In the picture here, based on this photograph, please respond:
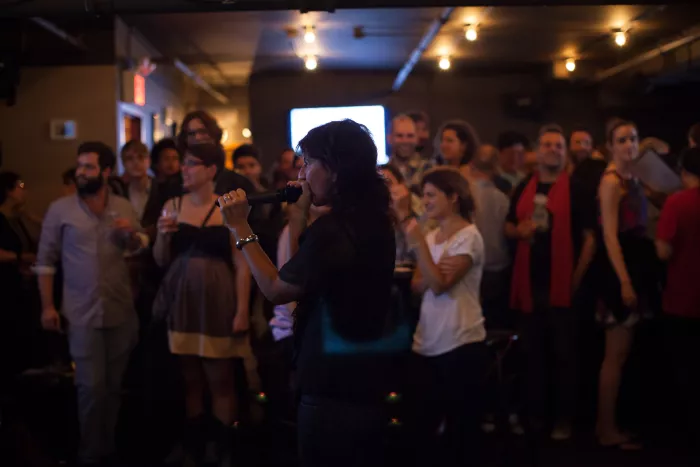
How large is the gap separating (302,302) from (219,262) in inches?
67.5

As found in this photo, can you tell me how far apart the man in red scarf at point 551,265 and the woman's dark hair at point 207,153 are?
1766 mm

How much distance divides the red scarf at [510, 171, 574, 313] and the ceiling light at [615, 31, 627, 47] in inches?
206

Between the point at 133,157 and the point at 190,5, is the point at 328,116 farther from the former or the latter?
the point at 190,5

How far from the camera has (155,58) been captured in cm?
969

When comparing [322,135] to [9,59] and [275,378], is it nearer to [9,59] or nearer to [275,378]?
[275,378]

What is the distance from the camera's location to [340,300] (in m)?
2.24

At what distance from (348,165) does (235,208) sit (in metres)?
0.34

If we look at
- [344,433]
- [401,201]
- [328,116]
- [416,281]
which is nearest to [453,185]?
[401,201]

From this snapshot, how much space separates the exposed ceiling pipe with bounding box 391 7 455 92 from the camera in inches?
309

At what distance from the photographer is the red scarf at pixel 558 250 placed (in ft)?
15.2

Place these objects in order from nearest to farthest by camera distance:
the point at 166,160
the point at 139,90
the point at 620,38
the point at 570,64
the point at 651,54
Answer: the point at 166,160 < the point at 139,90 < the point at 620,38 < the point at 651,54 < the point at 570,64

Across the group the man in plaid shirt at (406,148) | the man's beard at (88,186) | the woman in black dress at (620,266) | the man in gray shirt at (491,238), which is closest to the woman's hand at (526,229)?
the man in gray shirt at (491,238)

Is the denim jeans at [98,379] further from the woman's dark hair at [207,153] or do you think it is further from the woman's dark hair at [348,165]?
the woman's dark hair at [348,165]

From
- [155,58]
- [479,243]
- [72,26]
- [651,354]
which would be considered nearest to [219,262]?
[479,243]
